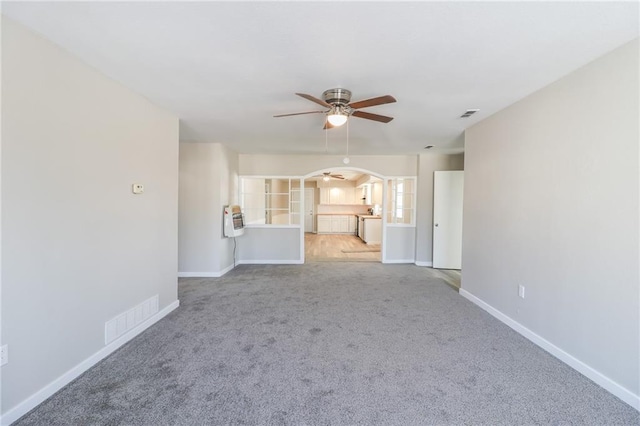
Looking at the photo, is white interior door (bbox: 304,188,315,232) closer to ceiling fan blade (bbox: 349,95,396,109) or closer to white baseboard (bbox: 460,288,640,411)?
white baseboard (bbox: 460,288,640,411)

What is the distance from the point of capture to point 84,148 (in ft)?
6.91

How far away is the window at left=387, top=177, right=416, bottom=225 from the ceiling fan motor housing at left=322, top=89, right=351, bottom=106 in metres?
3.73

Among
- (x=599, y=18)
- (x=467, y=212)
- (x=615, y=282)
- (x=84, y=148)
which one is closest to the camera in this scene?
(x=599, y=18)

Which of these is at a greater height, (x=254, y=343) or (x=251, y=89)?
(x=251, y=89)

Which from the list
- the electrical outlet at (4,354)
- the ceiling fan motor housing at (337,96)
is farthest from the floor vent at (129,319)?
the ceiling fan motor housing at (337,96)

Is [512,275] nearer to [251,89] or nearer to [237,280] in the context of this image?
[251,89]

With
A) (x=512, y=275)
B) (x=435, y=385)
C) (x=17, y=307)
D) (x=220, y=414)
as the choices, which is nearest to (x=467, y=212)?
(x=512, y=275)

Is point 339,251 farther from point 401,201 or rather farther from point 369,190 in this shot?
point 369,190

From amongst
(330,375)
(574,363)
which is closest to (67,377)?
(330,375)

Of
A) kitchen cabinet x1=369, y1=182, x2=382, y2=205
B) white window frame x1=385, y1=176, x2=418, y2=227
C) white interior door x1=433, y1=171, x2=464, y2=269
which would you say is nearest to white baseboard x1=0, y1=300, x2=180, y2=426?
white window frame x1=385, y1=176, x2=418, y2=227

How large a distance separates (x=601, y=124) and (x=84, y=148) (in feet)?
12.5

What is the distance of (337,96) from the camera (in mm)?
2510

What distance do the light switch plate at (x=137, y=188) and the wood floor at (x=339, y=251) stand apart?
163 inches

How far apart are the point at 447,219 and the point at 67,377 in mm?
5793
